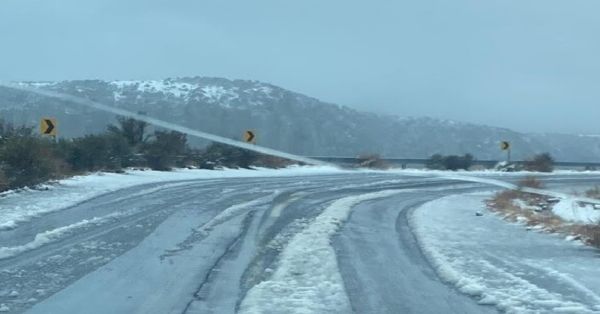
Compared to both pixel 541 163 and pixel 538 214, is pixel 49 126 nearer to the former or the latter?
pixel 538 214

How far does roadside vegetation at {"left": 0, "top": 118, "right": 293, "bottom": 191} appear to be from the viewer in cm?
2728

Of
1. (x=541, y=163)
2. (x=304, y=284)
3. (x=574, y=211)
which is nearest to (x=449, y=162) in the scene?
(x=541, y=163)

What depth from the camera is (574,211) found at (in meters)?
26.3

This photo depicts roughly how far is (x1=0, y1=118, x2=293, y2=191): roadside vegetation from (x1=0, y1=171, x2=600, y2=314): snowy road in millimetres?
2808

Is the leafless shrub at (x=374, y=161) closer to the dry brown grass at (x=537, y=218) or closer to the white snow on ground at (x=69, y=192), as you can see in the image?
the white snow on ground at (x=69, y=192)

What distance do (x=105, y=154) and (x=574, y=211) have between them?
18.7 m

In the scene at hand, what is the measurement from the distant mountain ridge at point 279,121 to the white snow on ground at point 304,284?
1737cm

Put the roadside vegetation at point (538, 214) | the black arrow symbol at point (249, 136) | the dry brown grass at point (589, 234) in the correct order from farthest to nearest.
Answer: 1. the black arrow symbol at point (249, 136)
2. the roadside vegetation at point (538, 214)
3. the dry brown grass at point (589, 234)

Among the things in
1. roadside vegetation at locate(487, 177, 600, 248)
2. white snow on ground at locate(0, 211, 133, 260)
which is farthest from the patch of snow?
white snow on ground at locate(0, 211, 133, 260)

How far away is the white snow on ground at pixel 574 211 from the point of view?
24425mm

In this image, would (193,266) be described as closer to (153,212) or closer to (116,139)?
(153,212)

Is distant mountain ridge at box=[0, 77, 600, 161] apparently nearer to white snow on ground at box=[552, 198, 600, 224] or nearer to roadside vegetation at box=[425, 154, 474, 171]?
roadside vegetation at box=[425, 154, 474, 171]

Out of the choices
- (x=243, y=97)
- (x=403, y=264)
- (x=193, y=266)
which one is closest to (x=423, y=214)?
(x=403, y=264)

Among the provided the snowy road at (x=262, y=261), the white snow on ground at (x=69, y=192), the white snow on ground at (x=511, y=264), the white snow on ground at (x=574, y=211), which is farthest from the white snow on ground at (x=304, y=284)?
the white snow on ground at (x=574, y=211)
